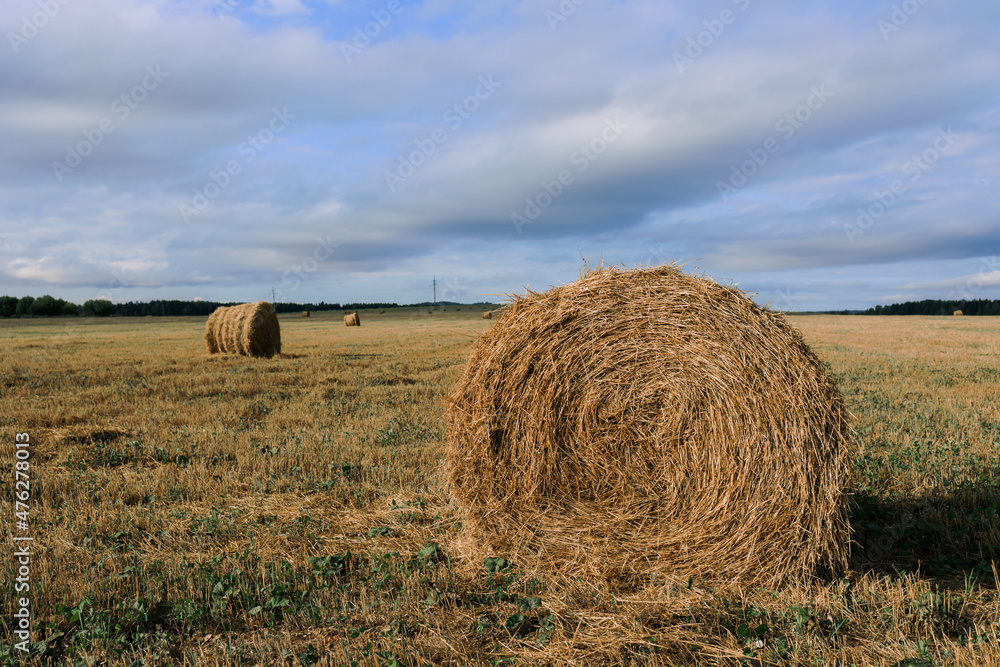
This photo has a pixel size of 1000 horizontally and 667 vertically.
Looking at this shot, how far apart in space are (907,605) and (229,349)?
21203 millimetres

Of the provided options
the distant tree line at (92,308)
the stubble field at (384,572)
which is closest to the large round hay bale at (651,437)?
the stubble field at (384,572)

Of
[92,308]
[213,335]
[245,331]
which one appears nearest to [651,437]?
[245,331]

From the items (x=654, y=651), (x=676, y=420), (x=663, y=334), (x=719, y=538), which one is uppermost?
(x=663, y=334)

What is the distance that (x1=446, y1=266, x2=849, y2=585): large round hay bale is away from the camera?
428 cm

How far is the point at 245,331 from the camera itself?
66.9 ft

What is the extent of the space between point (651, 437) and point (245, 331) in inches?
738

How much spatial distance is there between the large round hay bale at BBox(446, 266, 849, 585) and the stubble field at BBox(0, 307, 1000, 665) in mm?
278

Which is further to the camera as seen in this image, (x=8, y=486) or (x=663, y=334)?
(x=8, y=486)

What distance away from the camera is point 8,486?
6438mm

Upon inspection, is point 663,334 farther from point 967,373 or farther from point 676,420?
point 967,373

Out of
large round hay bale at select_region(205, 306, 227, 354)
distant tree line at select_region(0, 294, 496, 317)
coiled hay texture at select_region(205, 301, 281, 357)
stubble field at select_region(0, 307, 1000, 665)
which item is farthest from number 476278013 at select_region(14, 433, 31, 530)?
distant tree line at select_region(0, 294, 496, 317)

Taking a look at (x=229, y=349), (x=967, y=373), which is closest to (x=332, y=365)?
(x=229, y=349)

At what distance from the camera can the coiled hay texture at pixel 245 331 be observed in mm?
20453

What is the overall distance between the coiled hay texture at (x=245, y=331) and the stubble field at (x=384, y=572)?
11516 mm
